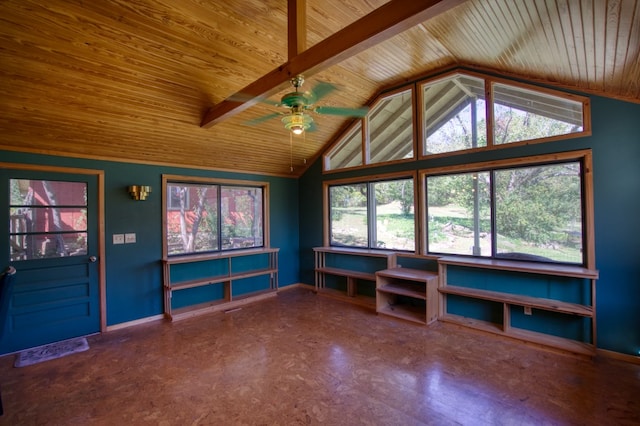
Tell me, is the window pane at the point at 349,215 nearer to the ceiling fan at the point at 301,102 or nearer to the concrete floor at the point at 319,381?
the concrete floor at the point at 319,381

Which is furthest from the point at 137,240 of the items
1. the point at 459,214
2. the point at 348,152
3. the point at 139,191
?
the point at 459,214

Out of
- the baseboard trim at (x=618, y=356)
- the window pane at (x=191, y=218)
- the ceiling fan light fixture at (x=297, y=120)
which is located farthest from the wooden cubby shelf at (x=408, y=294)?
the window pane at (x=191, y=218)

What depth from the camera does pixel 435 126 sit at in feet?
14.4

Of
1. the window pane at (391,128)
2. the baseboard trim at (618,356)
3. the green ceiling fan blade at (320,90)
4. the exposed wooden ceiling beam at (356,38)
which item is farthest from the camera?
→ the window pane at (391,128)

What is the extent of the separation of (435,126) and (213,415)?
448cm

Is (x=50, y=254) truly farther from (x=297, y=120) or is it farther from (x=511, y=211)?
(x=511, y=211)

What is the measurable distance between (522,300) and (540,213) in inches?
43.5

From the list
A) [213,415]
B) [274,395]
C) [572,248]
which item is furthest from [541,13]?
[213,415]

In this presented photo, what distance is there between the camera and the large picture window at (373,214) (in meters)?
4.79

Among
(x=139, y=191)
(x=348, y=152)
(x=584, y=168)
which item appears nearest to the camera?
(x=584, y=168)

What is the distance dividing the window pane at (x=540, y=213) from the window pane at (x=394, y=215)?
126 centimetres

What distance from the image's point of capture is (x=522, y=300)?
338cm

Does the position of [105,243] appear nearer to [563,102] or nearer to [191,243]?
[191,243]

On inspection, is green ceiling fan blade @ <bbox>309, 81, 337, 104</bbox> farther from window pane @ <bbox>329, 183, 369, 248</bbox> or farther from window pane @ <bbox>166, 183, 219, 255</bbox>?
window pane @ <bbox>166, 183, 219, 255</bbox>
